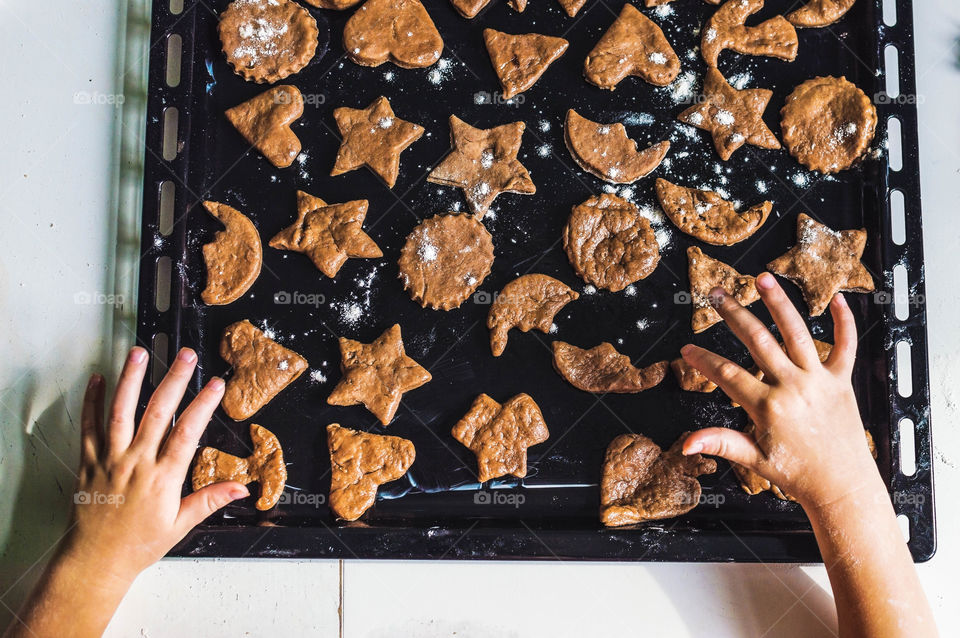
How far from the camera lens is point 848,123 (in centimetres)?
152

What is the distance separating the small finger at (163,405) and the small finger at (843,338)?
1211 mm

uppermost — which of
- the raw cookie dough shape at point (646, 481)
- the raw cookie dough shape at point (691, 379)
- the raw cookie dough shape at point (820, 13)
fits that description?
the raw cookie dough shape at point (820, 13)

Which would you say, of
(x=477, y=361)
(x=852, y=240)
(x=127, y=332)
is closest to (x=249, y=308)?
(x=127, y=332)

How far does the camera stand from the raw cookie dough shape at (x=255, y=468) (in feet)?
4.89

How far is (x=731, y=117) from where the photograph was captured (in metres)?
1.53

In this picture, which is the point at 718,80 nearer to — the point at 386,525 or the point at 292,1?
the point at 292,1

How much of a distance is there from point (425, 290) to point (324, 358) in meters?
0.25

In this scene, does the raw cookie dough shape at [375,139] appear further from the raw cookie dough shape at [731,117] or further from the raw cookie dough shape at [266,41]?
the raw cookie dough shape at [731,117]

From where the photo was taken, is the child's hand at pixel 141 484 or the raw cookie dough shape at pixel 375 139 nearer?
the child's hand at pixel 141 484

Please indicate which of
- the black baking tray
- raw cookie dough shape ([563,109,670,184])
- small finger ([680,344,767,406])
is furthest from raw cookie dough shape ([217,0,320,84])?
small finger ([680,344,767,406])

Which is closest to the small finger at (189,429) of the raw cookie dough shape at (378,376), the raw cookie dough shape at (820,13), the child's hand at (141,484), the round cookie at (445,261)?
the child's hand at (141,484)

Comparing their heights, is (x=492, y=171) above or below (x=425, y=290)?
above

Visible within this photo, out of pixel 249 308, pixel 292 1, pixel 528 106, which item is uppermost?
pixel 292 1

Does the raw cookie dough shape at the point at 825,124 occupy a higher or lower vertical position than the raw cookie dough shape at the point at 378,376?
higher
